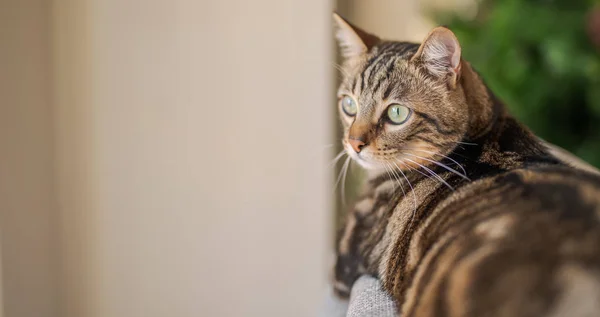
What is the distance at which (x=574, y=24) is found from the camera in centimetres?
148

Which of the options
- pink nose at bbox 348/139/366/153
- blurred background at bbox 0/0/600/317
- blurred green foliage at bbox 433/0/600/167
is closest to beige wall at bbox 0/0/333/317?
blurred background at bbox 0/0/600/317

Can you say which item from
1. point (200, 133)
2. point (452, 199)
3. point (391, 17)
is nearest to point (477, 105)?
point (452, 199)

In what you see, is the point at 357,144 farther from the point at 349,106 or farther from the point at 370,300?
the point at 370,300

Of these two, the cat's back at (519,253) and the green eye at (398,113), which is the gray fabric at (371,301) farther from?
the green eye at (398,113)

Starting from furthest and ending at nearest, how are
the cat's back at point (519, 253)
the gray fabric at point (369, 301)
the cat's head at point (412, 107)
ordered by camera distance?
the cat's head at point (412, 107) → the gray fabric at point (369, 301) → the cat's back at point (519, 253)

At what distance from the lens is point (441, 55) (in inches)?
29.4

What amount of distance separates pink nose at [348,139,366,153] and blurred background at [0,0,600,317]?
2.16ft

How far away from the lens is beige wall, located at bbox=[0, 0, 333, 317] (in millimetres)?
1445

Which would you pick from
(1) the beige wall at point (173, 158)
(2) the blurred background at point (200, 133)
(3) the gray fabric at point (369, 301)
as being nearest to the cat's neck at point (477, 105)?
(3) the gray fabric at point (369, 301)

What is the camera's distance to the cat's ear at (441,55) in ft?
2.38

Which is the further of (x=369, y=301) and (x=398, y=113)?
(x=398, y=113)

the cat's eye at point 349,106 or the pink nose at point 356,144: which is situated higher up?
the cat's eye at point 349,106

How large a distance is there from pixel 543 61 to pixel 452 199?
1100 mm

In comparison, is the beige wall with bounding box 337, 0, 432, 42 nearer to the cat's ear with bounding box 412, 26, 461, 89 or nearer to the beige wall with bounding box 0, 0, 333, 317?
the beige wall with bounding box 0, 0, 333, 317
